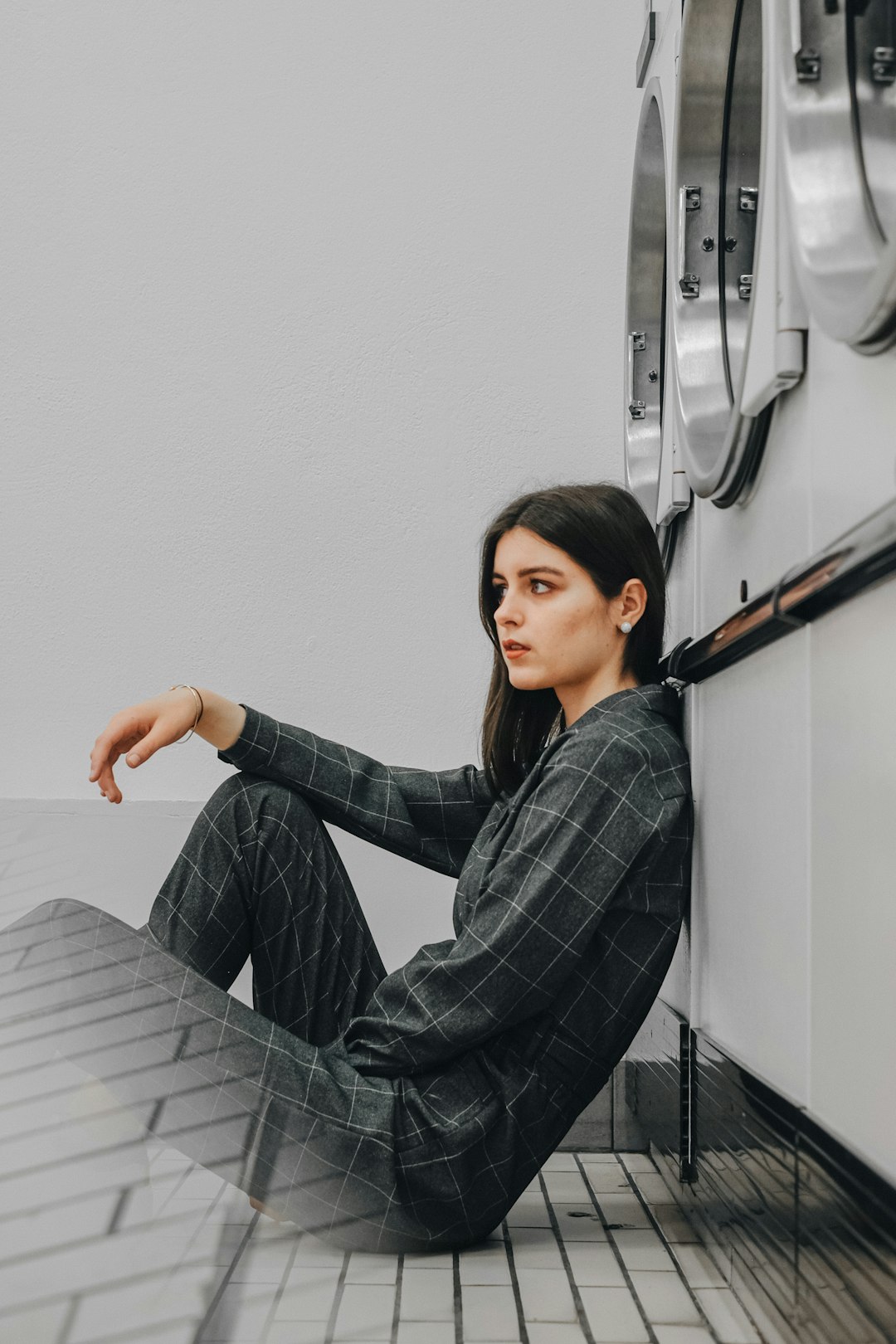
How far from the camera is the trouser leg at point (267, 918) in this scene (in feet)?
4.86

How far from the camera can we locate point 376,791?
1.65 m

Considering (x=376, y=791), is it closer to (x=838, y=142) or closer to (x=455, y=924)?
(x=455, y=924)

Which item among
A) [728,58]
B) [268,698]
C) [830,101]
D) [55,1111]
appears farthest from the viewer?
[268,698]

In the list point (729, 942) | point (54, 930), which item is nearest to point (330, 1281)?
point (54, 930)

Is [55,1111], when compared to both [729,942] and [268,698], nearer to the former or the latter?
[729,942]

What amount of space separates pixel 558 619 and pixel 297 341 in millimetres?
979

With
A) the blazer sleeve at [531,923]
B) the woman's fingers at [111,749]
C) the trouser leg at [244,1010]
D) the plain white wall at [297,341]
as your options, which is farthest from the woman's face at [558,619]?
the plain white wall at [297,341]

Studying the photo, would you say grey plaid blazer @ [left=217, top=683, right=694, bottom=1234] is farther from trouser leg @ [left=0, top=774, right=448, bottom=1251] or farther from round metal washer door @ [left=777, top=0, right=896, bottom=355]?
round metal washer door @ [left=777, top=0, right=896, bottom=355]

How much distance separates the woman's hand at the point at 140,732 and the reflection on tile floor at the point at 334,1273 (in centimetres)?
63

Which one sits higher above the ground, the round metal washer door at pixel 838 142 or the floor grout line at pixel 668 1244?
the round metal washer door at pixel 838 142

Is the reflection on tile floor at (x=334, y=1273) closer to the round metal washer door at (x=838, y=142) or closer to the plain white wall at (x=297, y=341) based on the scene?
the round metal washer door at (x=838, y=142)

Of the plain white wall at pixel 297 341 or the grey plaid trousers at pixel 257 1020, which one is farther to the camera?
the plain white wall at pixel 297 341

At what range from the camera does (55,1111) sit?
2.36 ft

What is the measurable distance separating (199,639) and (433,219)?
0.87 metres
